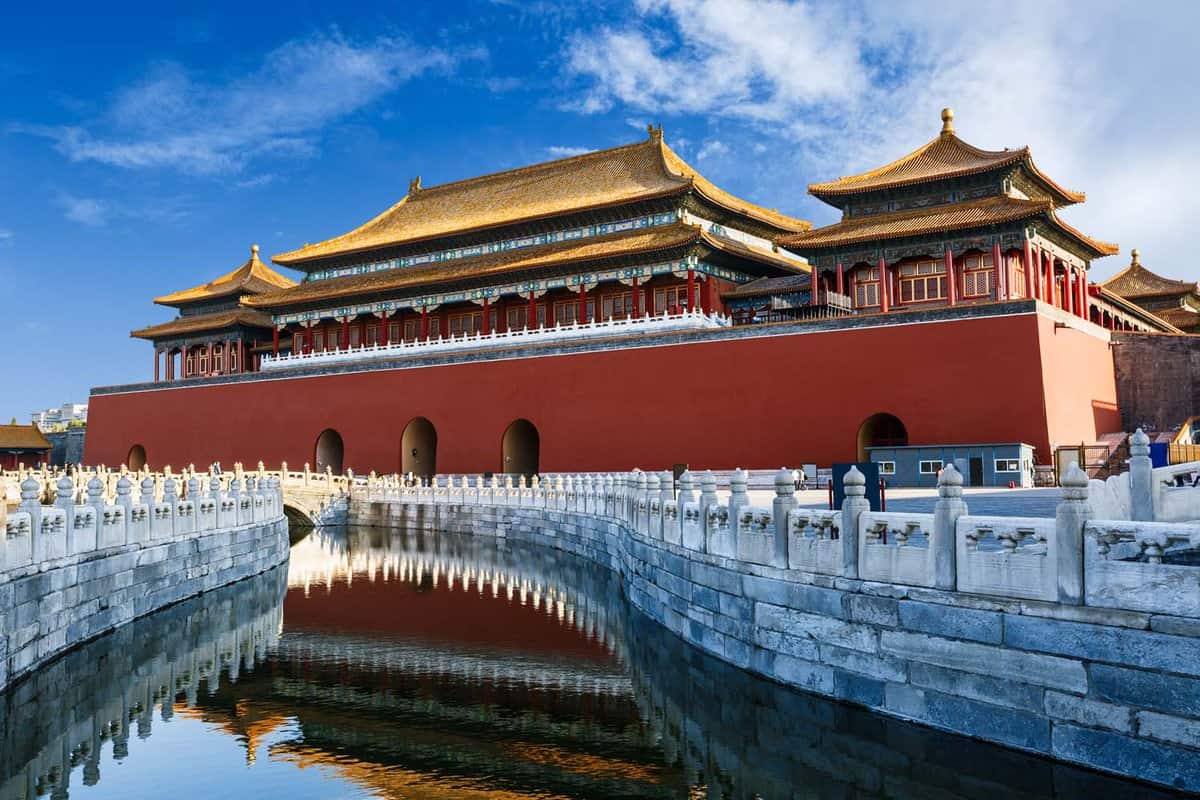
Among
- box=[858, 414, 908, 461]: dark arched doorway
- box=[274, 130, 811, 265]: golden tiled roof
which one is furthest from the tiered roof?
box=[858, 414, 908, 461]: dark arched doorway

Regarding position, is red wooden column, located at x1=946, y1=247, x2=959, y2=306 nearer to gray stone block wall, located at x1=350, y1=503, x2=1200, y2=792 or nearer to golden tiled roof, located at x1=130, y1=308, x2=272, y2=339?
gray stone block wall, located at x1=350, y1=503, x2=1200, y2=792

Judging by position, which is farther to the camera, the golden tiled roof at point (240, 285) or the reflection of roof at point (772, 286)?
the golden tiled roof at point (240, 285)

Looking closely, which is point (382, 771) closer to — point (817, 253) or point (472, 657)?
point (472, 657)

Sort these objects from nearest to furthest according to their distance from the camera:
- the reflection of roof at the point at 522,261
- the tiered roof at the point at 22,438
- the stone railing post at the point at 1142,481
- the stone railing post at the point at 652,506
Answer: the stone railing post at the point at 1142,481 < the stone railing post at the point at 652,506 < the reflection of roof at the point at 522,261 < the tiered roof at the point at 22,438

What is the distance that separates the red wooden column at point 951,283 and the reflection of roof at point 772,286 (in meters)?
3.98

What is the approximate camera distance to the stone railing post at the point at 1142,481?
30.5ft

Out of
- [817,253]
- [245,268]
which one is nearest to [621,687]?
[817,253]

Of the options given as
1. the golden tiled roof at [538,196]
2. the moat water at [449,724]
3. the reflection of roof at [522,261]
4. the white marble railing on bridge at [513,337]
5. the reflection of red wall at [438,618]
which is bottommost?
the moat water at [449,724]

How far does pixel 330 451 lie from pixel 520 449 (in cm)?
761

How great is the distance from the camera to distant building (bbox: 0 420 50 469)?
43.1 m

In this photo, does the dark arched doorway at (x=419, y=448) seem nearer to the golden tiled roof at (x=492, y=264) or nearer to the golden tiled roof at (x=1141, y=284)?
the golden tiled roof at (x=492, y=264)

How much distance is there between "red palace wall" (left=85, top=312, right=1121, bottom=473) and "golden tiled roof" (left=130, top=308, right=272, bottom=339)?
13.0 ft

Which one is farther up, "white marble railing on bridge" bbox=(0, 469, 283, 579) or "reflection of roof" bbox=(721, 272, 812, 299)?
"reflection of roof" bbox=(721, 272, 812, 299)

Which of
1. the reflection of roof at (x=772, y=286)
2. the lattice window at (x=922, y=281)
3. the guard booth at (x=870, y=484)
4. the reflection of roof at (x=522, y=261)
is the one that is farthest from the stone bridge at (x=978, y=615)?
the reflection of roof at (x=522, y=261)
